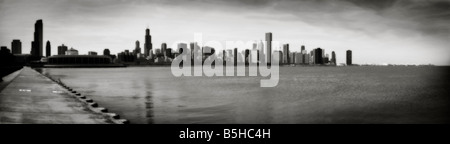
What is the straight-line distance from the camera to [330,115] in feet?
96.6

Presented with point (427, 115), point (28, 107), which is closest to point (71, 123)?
point (28, 107)

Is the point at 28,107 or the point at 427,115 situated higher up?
the point at 28,107
